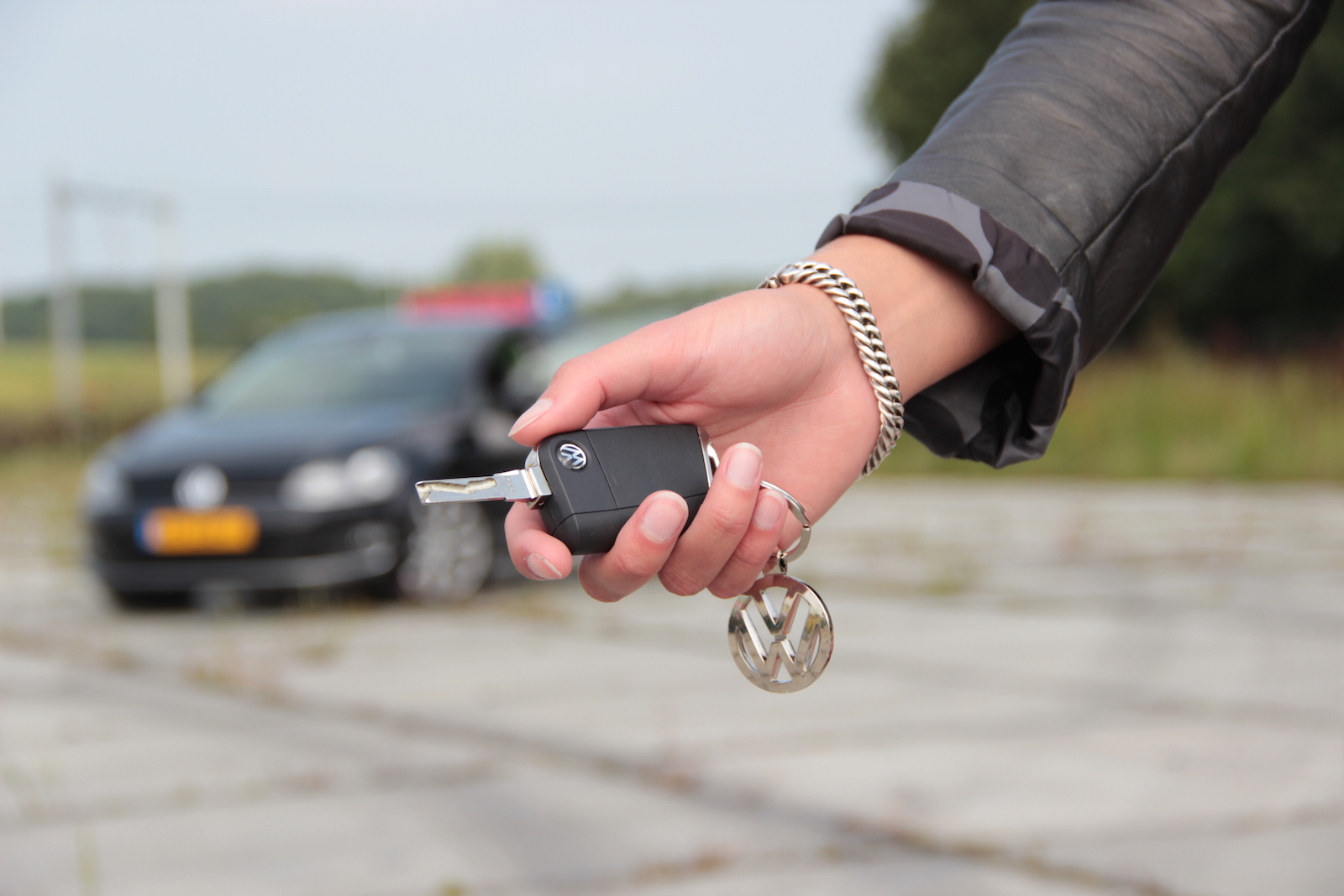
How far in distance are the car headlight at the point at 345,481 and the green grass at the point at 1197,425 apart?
22.5 feet

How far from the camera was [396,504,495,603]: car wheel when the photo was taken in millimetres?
6129

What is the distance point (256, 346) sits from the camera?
7824 mm

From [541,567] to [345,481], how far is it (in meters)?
5.11

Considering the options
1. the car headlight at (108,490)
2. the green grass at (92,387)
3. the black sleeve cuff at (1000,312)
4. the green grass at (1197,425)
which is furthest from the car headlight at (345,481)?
the green grass at (92,387)

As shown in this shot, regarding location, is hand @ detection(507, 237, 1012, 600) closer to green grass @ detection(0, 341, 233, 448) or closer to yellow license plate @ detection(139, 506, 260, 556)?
yellow license plate @ detection(139, 506, 260, 556)

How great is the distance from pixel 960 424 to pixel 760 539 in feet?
1.33

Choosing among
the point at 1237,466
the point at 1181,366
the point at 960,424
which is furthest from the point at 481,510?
the point at 1181,366

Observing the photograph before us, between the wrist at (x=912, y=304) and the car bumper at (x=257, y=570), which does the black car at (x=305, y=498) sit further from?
the wrist at (x=912, y=304)

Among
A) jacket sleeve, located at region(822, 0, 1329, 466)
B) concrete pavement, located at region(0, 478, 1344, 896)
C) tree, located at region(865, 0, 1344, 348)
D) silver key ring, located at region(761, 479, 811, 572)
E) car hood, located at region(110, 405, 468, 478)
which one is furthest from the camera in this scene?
tree, located at region(865, 0, 1344, 348)

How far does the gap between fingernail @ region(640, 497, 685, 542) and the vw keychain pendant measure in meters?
0.12

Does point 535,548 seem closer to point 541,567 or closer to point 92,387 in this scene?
point 541,567

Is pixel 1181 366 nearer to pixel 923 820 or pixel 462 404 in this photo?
pixel 462 404

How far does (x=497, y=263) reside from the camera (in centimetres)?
10356

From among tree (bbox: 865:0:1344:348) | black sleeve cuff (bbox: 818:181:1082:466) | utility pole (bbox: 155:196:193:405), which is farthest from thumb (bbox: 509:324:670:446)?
utility pole (bbox: 155:196:193:405)
